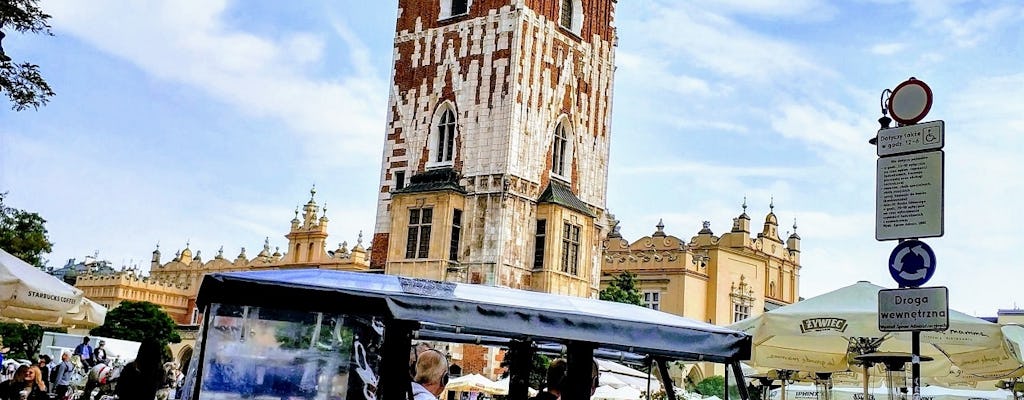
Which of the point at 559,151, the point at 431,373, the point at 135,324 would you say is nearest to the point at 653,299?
the point at 559,151

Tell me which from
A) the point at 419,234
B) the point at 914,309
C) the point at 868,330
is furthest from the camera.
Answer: the point at 419,234

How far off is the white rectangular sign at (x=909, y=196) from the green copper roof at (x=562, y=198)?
1002 inches

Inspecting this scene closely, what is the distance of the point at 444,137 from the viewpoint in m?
34.1

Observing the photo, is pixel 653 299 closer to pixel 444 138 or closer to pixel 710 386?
pixel 710 386

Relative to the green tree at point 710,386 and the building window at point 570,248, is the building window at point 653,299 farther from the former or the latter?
the building window at point 570,248

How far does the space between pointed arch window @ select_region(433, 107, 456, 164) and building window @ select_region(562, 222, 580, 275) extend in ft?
14.4

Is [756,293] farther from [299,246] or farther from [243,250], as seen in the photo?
[243,250]

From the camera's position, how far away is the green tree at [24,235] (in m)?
35.9

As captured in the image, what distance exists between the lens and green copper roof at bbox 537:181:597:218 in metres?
33.0

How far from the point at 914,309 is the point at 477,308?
3062mm

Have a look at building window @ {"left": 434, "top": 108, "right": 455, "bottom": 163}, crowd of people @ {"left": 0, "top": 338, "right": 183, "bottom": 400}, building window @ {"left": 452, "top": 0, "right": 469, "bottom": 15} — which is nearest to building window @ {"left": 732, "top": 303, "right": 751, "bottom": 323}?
building window @ {"left": 434, "top": 108, "right": 455, "bottom": 163}

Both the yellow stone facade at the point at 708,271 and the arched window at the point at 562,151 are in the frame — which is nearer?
the arched window at the point at 562,151

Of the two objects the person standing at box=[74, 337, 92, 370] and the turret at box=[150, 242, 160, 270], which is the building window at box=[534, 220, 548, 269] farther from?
the turret at box=[150, 242, 160, 270]

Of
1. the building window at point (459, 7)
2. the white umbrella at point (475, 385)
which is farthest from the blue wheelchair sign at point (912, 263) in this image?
the building window at point (459, 7)
